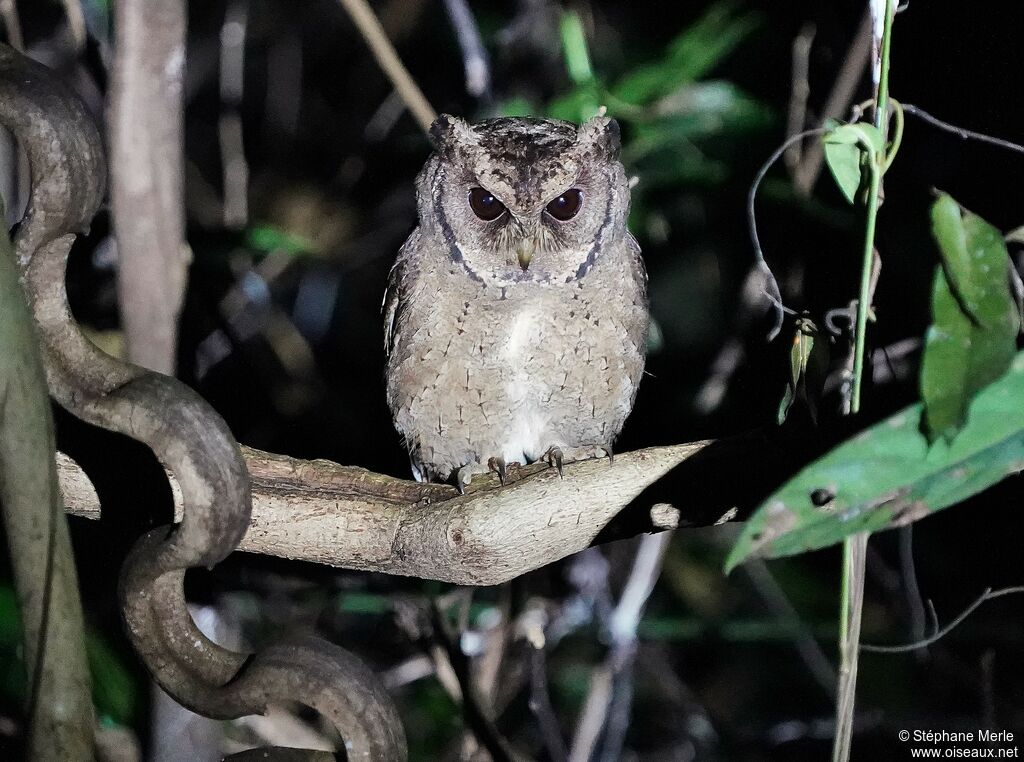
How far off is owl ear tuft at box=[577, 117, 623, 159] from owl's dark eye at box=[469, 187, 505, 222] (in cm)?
21

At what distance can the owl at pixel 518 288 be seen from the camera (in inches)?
77.1

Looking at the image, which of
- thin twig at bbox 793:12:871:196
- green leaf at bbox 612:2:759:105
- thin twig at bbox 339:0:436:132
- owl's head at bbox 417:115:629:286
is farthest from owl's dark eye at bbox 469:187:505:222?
thin twig at bbox 793:12:871:196

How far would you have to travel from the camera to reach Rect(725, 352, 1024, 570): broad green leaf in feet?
2.66

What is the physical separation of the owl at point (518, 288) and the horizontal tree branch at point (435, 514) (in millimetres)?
567

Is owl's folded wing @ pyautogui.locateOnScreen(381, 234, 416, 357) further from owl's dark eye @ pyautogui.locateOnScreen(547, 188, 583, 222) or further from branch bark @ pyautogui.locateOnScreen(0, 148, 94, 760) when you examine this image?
branch bark @ pyautogui.locateOnScreen(0, 148, 94, 760)

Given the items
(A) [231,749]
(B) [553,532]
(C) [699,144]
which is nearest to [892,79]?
(C) [699,144]

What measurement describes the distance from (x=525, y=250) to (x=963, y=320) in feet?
3.96

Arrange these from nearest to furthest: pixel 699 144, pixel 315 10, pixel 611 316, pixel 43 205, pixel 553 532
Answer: pixel 43 205 < pixel 553 532 < pixel 611 316 < pixel 699 144 < pixel 315 10

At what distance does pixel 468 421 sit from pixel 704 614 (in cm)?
127

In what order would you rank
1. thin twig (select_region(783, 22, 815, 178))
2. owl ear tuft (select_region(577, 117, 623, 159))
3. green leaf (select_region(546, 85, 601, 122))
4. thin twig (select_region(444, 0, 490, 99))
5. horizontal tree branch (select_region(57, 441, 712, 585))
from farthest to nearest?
thin twig (select_region(444, 0, 490, 99)), thin twig (select_region(783, 22, 815, 178)), green leaf (select_region(546, 85, 601, 122)), owl ear tuft (select_region(577, 117, 623, 159)), horizontal tree branch (select_region(57, 441, 712, 585))

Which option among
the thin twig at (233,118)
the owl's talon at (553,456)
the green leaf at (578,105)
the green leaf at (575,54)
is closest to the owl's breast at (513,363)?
the owl's talon at (553,456)

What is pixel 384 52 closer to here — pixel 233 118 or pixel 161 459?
pixel 233 118

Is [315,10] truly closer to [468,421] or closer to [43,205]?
[468,421]

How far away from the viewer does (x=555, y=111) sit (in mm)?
2383
